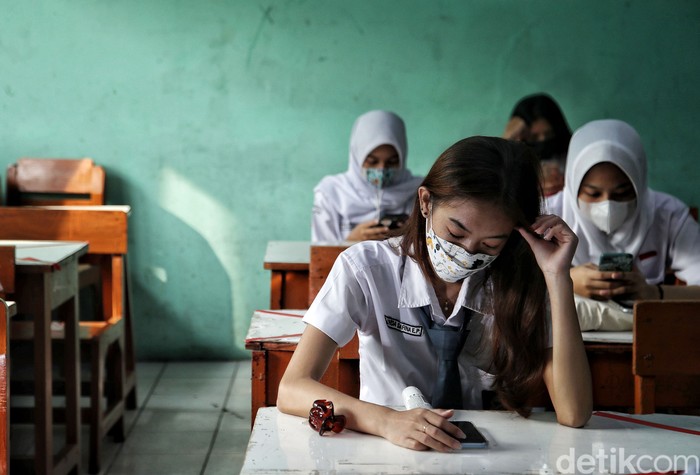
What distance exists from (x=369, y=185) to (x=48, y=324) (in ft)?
5.99

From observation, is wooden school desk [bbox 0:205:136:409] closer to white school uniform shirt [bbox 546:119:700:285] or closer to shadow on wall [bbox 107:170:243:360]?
shadow on wall [bbox 107:170:243:360]

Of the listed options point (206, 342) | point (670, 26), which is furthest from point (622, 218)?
point (206, 342)

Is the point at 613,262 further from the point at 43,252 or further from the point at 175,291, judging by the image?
the point at 175,291

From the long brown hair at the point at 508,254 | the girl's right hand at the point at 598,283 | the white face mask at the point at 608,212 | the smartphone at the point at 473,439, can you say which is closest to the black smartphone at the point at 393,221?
the white face mask at the point at 608,212

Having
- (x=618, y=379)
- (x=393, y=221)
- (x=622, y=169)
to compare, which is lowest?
(x=618, y=379)

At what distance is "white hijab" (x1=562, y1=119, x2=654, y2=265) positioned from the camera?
2869 mm

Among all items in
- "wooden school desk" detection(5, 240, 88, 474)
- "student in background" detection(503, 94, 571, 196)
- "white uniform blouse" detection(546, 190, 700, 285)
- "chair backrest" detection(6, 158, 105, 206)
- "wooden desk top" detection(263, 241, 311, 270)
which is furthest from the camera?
"student in background" detection(503, 94, 571, 196)

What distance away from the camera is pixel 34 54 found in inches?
176

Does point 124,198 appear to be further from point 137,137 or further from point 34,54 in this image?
point 34,54

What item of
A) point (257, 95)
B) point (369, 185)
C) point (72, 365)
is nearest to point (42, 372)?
point (72, 365)

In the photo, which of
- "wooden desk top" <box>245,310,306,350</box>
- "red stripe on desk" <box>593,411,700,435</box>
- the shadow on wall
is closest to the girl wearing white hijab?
the shadow on wall

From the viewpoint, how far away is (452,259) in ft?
5.72

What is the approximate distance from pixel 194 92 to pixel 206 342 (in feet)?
4.51

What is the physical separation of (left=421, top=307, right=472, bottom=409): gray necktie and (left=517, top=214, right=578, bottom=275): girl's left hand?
0.76 ft
